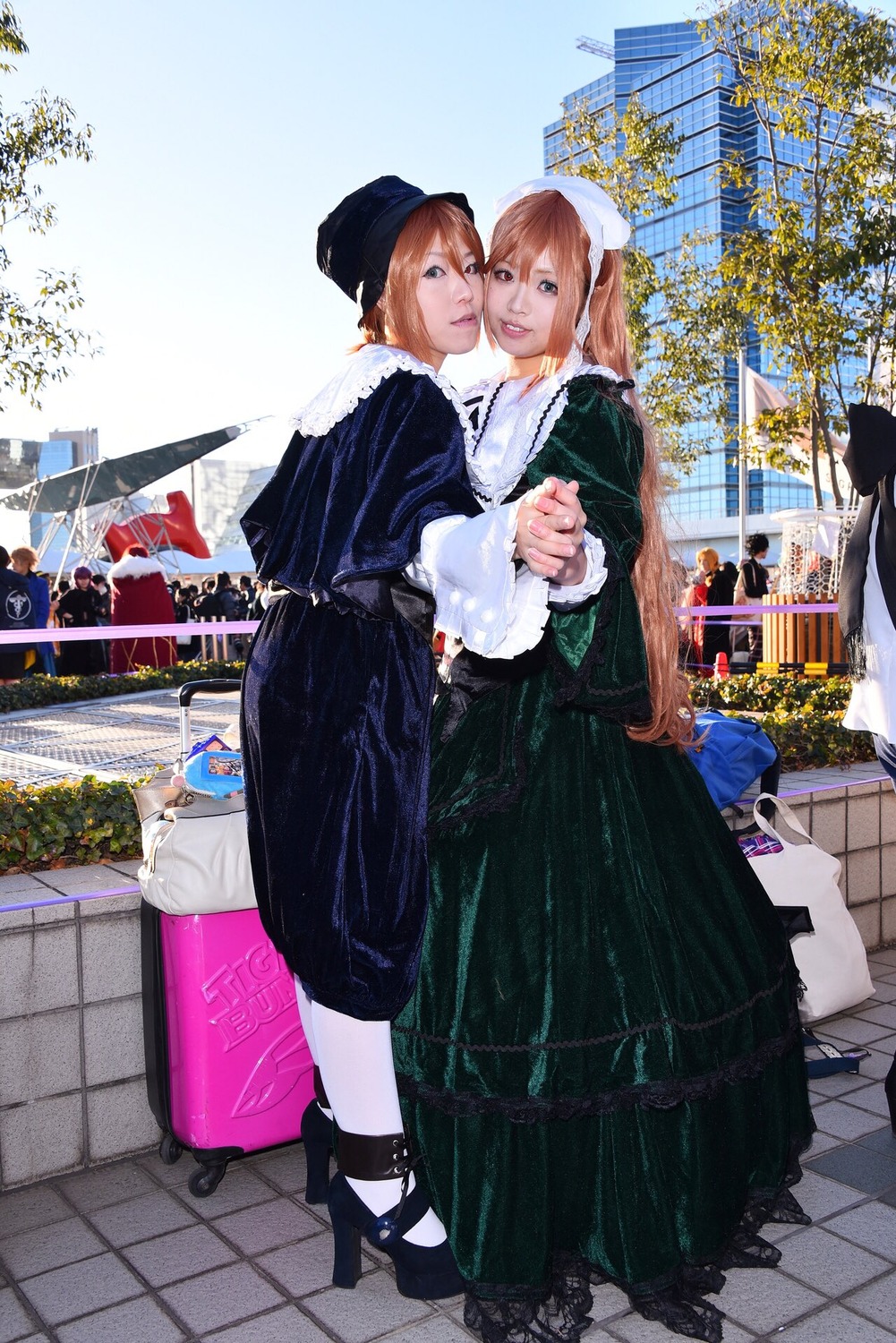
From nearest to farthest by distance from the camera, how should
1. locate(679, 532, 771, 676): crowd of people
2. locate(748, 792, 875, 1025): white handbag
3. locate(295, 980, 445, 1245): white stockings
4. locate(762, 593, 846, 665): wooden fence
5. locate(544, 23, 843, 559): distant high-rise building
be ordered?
1. locate(295, 980, 445, 1245): white stockings
2. locate(748, 792, 875, 1025): white handbag
3. locate(762, 593, 846, 665): wooden fence
4. locate(544, 23, 843, 559): distant high-rise building
5. locate(679, 532, 771, 676): crowd of people

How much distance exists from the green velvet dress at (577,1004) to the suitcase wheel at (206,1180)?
76cm

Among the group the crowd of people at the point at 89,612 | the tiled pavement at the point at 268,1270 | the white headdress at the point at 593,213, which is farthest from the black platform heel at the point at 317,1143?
the crowd of people at the point at 89,612

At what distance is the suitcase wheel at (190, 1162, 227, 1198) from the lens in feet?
7.75

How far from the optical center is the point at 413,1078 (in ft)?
6.05

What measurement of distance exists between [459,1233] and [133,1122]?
3.53 ft

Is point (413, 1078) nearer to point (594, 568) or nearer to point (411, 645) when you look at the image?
point (411, 645)

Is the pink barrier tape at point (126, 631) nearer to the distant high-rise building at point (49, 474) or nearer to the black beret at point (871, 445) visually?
the black beret at point (871, 445)

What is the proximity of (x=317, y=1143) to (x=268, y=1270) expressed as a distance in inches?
9.6

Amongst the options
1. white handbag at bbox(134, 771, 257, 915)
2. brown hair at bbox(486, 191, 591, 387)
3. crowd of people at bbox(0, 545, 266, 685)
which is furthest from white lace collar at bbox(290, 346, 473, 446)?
crowd of people at bbox(0, 545, 266, 685)

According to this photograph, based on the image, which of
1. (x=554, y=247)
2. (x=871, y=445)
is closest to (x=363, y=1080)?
(x=554, y=247)

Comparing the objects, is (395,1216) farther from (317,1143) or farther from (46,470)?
(46,470)

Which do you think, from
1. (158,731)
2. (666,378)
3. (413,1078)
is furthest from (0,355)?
(413,1078)

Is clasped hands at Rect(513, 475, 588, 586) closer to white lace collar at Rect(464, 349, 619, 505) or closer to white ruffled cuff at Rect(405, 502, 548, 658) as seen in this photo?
white ruffled cuff at Rect(405, 502, 548, 658)

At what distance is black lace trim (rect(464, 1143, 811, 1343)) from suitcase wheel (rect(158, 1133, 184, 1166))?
2.99 feet
